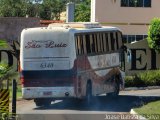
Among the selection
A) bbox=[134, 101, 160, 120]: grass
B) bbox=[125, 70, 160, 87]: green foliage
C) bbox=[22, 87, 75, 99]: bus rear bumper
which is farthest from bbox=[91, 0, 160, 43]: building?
bbox=[134, 101, 160, 120]: grass

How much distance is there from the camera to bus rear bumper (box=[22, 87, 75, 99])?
23647 mm

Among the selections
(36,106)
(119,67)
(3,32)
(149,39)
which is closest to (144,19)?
(149,39)

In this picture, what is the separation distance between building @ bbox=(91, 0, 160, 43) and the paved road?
25931 millimetres

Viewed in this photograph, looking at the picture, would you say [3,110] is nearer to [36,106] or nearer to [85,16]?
[36,106]

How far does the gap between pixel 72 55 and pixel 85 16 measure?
178 feet

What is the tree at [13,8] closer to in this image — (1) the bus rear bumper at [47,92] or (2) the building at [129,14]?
(2) the building at [129,14]

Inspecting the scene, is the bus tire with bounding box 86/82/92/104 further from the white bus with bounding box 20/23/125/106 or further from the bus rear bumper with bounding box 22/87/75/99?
the bus rear bumper with bounding box 22/87/75/99

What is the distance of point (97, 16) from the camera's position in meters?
54.6

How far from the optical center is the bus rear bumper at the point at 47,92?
23647mm

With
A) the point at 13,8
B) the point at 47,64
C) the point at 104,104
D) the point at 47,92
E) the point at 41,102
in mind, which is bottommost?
the point at 104,104

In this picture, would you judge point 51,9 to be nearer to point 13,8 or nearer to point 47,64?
point 13,8

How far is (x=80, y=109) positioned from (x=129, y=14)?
32.0m

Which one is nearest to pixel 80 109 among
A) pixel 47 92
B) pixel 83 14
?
pixel 47 92

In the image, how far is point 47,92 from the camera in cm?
2391
